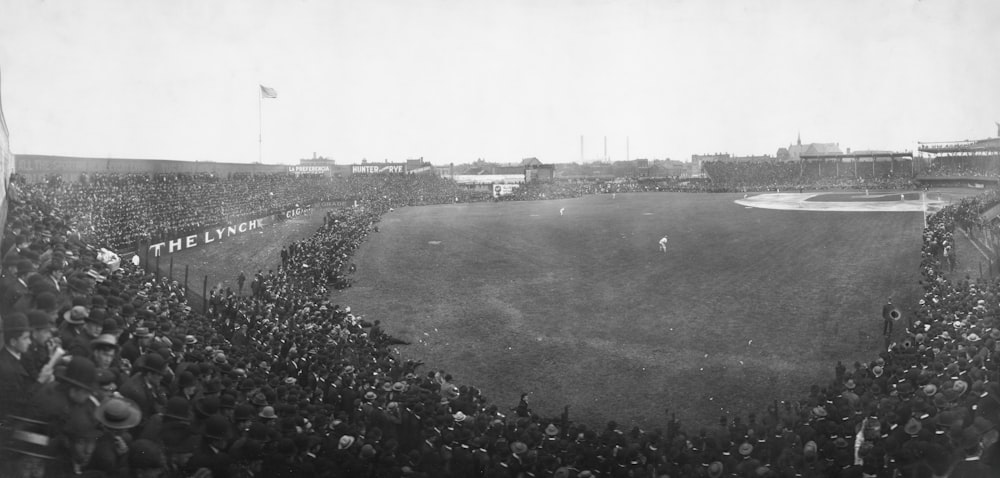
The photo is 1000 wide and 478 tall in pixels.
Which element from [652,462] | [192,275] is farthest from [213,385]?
[192,275]

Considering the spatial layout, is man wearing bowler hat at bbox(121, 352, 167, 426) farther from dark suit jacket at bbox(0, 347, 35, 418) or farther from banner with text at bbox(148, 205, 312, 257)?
banner with text at bbox(148, 205, 312, 257)

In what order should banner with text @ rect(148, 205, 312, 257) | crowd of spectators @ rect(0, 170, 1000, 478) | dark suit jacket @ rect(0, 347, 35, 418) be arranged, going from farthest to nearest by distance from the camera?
banner with text @ rect(148, 205, 312, 257), dark suit jacket @ rect(0, 347, 35, 418), crowd of spectators @ rect(0, 170, 1000, 478)

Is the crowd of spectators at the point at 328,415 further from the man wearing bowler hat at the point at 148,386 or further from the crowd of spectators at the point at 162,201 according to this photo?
the crowd of spectators at the point at 162,201

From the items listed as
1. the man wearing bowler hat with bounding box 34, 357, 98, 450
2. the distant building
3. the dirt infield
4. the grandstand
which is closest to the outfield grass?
the dirt infield

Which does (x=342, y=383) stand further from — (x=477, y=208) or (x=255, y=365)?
(x=477, y=208)

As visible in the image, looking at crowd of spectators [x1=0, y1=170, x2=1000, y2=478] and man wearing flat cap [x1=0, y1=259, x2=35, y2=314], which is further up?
man wearing flat cap [x1=0, y1=259, x2=35, y2=314]

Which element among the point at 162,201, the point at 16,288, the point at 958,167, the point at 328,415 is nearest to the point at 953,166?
the point at 958,167

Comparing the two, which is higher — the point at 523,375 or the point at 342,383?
the point at 342,383
